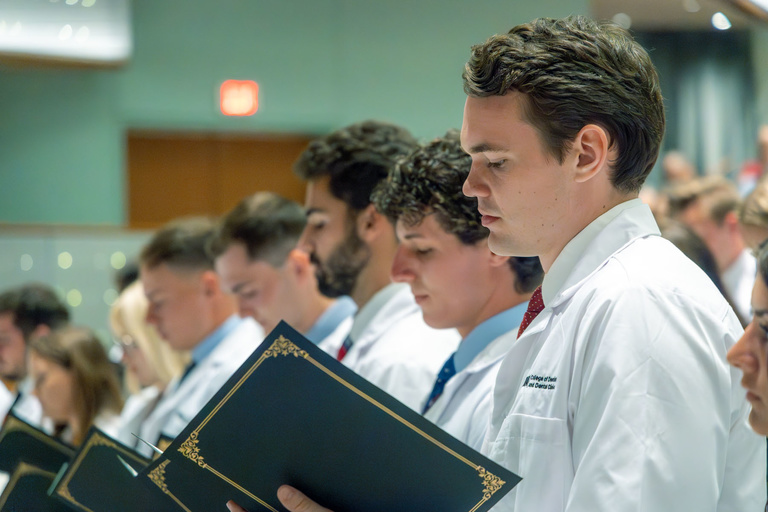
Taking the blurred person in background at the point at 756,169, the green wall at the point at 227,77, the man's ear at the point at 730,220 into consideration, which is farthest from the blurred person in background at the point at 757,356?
the green wall at the point at 227,77

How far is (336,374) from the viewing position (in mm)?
1347

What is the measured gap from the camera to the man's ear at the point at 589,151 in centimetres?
139

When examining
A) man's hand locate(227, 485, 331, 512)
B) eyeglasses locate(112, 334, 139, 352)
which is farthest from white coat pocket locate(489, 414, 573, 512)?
eyeglasses locate(112, 334, 139, 352)

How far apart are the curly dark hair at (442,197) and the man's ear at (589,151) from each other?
597 millimetres

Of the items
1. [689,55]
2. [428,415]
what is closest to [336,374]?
[428,415]

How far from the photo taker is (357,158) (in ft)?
8.99

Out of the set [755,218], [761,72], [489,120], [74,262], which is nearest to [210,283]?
[755,218]

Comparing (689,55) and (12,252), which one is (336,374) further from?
(689,55)

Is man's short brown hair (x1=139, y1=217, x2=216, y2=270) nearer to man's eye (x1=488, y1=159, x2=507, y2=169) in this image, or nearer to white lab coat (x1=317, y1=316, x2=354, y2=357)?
white lab coat (x1=317, y1=316, x2=354, y2=357)

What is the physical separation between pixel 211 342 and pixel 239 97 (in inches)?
162

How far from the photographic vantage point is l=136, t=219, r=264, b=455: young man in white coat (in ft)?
12.0

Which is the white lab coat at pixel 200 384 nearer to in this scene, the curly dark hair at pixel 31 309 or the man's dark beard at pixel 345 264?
the man's dark beard at pixel 345 264

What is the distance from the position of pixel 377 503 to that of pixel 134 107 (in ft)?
20.8

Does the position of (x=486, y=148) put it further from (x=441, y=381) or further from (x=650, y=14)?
(x=650, y=14)
